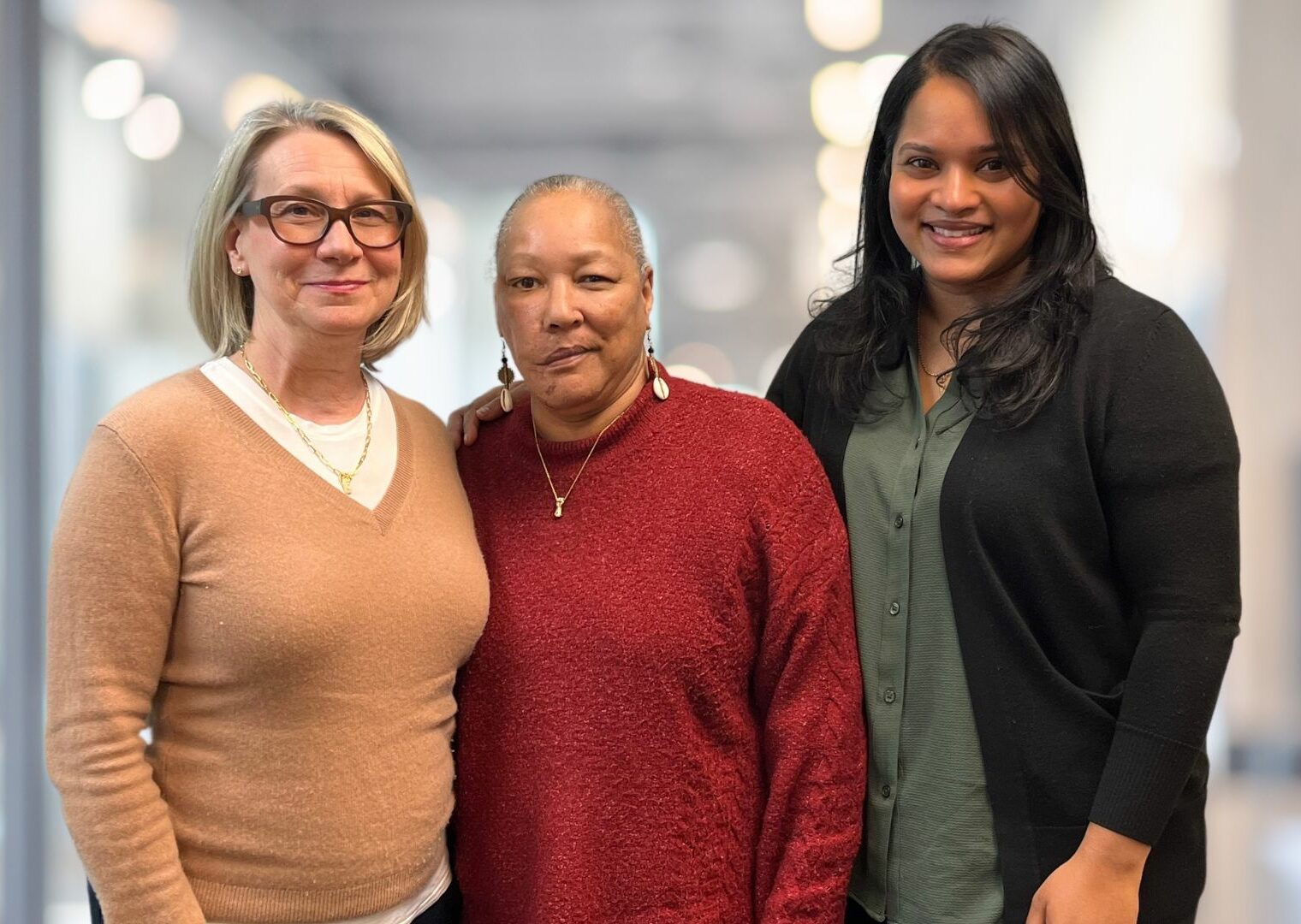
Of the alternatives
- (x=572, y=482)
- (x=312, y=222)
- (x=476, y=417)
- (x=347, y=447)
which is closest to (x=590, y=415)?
(x=572, y=482)

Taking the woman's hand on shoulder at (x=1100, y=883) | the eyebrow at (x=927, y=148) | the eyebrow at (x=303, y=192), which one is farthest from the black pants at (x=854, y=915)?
the eyebrow at (x=303, y=192)


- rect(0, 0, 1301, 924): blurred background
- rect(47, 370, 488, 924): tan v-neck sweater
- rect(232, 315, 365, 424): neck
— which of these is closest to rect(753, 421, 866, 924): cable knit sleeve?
rect(47, 370, 488, 924): tan v-neck sweater

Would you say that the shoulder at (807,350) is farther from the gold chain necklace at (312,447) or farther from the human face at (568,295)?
the gold chain necklace at (312,447)

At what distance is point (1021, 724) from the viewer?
1.43 m

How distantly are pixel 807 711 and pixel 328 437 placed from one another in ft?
2.27

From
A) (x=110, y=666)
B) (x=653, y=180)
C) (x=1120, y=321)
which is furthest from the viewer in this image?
(x=653, y=180)

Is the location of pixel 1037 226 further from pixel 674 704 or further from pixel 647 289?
pixel 674 704

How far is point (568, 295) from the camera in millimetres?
1525

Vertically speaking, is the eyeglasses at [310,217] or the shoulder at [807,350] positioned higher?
the eyeglasses at [310,217]

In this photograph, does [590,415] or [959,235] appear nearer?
[959,235]

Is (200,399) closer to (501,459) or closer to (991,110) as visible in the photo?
(501,459)

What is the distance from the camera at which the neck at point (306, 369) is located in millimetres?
1500

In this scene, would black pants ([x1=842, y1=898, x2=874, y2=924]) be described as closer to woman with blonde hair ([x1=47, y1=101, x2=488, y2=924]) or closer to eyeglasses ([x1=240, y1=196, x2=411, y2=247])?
woman with blonde hair ([x1=47, y1=101, x2=488, y2=924])

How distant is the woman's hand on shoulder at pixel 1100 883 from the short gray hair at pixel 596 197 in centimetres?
90
